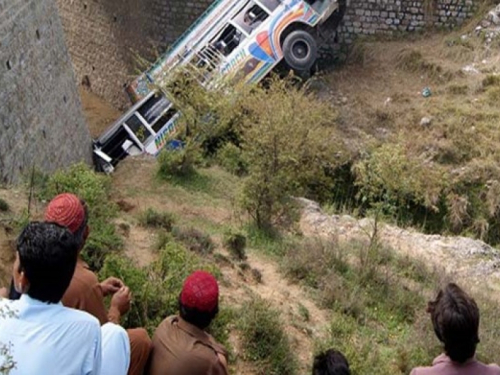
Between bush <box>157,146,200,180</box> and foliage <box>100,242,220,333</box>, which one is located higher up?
foliage <box>100,242,220,333</box>

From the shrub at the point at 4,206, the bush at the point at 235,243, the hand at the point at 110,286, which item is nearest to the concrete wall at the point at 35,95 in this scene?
the shrub at the point at 4,206

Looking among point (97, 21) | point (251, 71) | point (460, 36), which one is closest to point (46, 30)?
point (251, 71)

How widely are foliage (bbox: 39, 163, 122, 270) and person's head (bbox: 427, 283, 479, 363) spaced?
11.7ft

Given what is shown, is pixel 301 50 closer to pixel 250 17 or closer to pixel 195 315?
pixel 250 17

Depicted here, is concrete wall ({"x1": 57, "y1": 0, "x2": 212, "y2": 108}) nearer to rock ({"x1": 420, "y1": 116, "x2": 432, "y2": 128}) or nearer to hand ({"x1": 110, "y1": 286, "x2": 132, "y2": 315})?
rock ({"x1": 420, "y1": 116, "x2": 432, "y2": 128})

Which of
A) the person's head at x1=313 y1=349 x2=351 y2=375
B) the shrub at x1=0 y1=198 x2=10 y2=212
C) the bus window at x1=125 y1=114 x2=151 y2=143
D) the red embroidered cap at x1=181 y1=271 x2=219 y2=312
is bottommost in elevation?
the bus window at x1=125 y1=114 x2=151 y2=143

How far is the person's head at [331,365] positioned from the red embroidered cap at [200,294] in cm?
57

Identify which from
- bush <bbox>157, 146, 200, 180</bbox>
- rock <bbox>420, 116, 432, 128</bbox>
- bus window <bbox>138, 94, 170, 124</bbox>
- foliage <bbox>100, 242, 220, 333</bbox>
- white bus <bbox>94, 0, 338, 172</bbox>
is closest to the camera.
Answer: foliage <bbox>100, 242, 220, 333</bbox>

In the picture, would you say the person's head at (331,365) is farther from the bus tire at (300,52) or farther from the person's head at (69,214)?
the bus tire at (300,52)

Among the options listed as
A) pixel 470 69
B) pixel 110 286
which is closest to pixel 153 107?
pixel 470 69

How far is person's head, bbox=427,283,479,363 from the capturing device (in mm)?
3422

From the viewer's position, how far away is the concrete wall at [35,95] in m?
9.01

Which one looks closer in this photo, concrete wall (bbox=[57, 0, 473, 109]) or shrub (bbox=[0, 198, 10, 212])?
shrub (bbox=[0, 198, 10, 212])

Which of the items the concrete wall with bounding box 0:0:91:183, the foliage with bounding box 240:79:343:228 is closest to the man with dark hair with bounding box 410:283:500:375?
the concrete wall with bounding box 0:0:91:183
